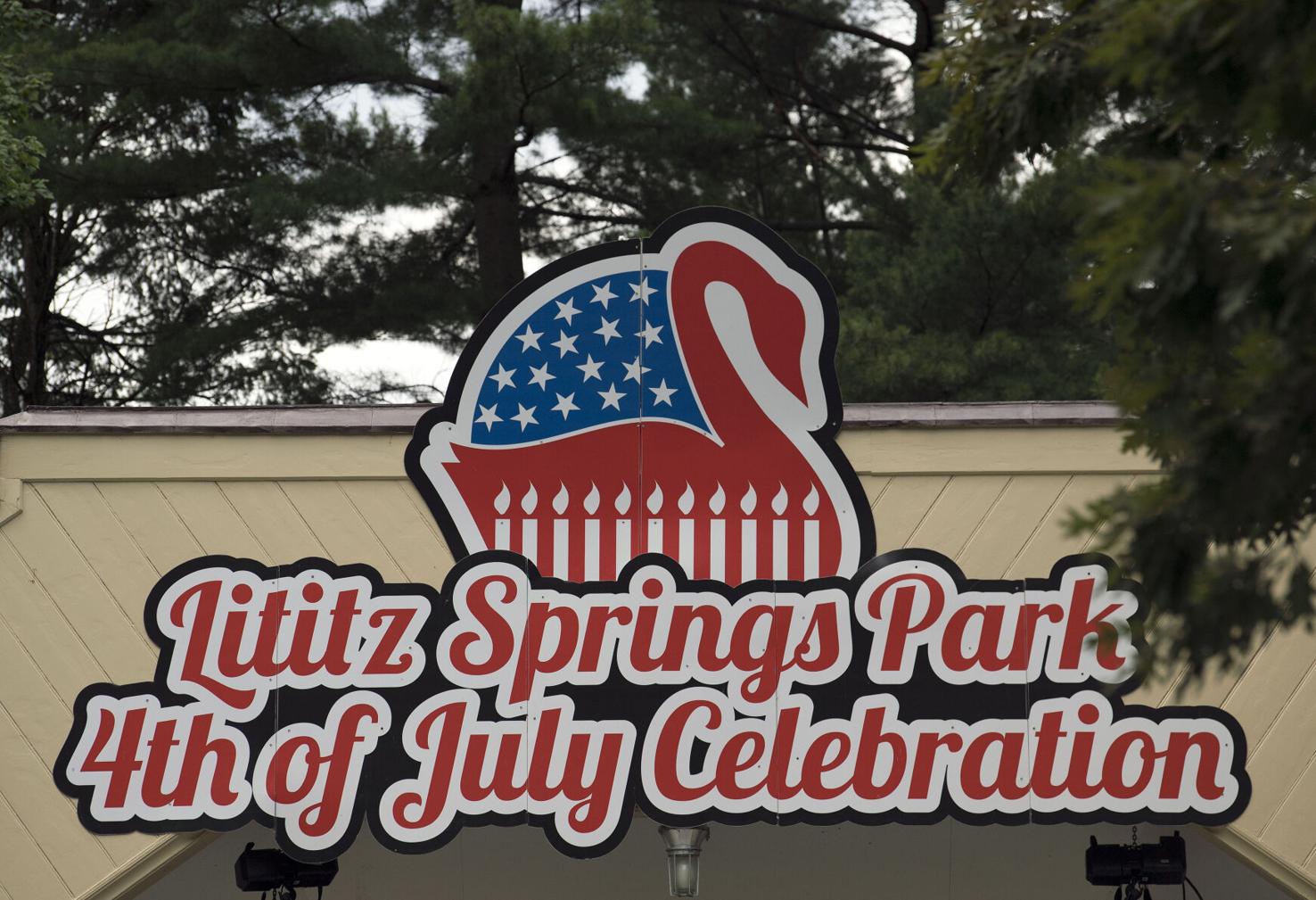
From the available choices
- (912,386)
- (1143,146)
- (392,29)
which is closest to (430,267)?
(392,29)

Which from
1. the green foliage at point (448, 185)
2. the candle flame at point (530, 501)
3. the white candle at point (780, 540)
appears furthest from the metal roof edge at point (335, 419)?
the green foliage at point (448, 185)

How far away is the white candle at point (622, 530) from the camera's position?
647cm

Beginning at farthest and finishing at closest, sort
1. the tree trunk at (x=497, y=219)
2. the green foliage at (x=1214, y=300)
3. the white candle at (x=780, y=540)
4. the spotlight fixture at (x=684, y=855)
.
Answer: the tree trunk at (x=497, y=219) < the white candle at (x=780, y=540) < the spotlight fixture at (x=684, y=855) < the green foliage at (x=1214, y=300)

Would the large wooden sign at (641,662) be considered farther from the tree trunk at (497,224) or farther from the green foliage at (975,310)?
the tree trunk at (497,224)

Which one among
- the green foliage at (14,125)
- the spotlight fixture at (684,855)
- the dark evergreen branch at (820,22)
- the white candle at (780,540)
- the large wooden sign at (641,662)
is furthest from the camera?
the dark evergreen branch at (820,22)

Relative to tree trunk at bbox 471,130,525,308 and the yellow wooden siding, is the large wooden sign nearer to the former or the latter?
the yellow wooden siding

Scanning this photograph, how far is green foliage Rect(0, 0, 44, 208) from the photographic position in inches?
376

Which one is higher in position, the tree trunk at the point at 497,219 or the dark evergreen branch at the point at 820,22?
the dark evergreen branch at the point at 820,22

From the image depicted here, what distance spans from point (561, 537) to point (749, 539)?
0.80 m

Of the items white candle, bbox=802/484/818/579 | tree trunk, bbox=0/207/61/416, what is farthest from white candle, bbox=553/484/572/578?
tree trunk, bbox=0/207/61/416

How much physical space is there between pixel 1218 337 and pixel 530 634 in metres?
3.70

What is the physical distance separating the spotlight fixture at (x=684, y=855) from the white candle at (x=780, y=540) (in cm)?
111

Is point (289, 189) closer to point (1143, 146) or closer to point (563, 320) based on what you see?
point (563, 320)

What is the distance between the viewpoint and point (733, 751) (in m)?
→ 6.26
